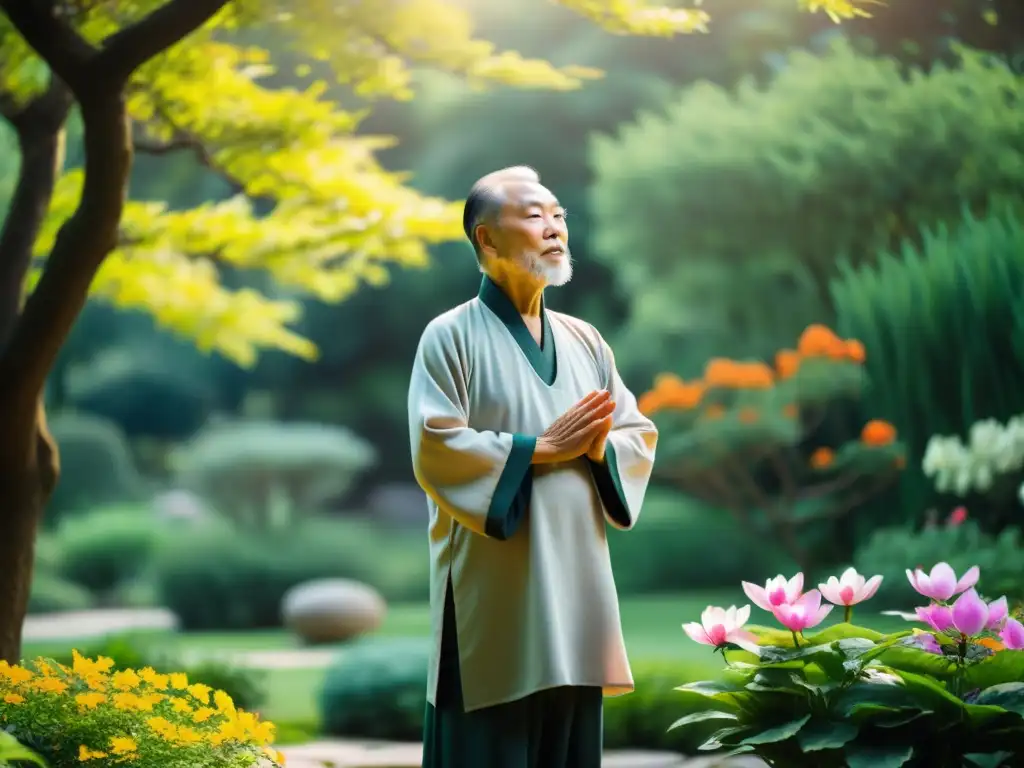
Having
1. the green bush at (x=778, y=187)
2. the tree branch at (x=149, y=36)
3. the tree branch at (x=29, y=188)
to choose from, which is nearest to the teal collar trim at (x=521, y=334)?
the tree branch at (x=149, y=36)

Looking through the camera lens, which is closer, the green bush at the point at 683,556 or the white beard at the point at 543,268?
the white beard at the point at 543,268

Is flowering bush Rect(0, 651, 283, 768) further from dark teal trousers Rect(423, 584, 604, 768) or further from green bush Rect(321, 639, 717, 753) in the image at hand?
green bush Rect(321, 639, 717, 753)

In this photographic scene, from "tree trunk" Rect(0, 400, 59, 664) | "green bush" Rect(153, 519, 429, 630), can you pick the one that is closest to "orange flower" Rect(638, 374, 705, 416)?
"green bush" Rect(153, 519, 429, 630)

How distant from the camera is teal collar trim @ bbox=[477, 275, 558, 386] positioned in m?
2.46

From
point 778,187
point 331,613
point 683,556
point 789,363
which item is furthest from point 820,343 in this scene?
point 331,613

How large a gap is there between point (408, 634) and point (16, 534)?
497cm

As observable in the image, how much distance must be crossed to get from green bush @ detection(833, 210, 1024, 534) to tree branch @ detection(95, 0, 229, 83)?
11.9 feet

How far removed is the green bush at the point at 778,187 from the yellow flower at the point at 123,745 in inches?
190

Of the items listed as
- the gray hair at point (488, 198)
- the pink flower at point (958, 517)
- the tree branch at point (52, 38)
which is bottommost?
the pink flower at point (958, 517)

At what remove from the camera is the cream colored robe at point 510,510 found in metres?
2.27

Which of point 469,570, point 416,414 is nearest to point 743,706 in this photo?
point 469,570

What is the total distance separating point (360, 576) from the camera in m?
9.42

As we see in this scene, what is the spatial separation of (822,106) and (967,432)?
236 centimetres

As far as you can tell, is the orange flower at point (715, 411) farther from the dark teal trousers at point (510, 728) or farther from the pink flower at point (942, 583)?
the dark teal trousers at point (510, 728)
